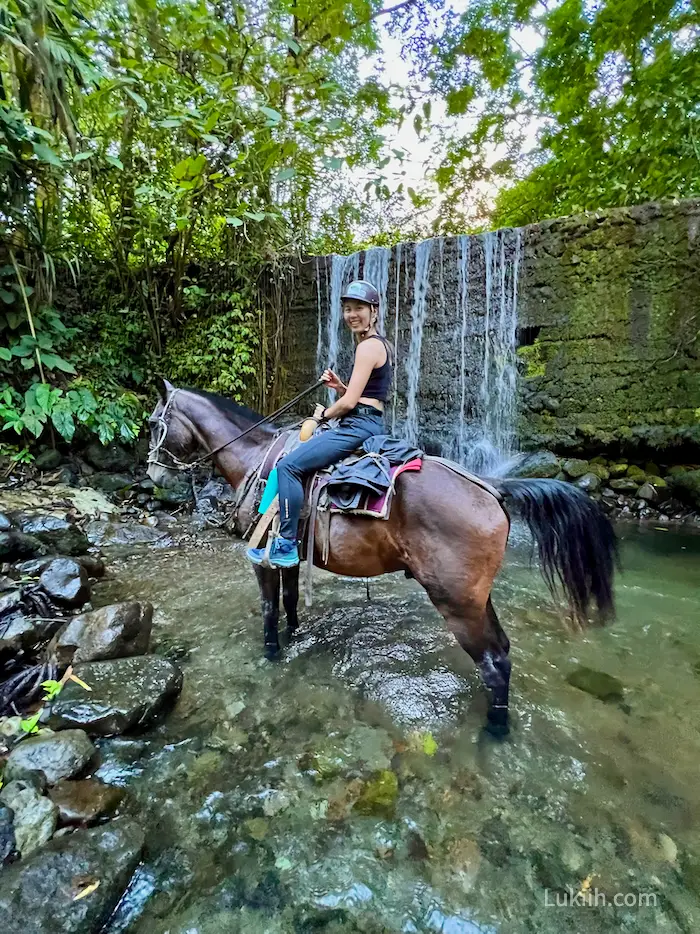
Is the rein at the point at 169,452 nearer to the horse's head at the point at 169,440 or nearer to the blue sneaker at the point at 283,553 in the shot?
the horse's head at the point at 169,440

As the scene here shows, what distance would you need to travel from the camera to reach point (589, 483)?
7.86 metres

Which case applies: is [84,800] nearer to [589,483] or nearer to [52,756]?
[52,756]

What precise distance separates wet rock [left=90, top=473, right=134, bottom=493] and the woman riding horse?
5757mm

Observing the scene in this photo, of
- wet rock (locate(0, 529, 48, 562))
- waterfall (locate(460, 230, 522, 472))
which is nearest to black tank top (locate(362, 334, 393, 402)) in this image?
wet rock (locate(0, 529, 48, 562))

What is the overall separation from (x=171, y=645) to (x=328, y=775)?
197cm

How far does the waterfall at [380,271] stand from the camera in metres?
9.39

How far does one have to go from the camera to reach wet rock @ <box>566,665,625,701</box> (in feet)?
10.8

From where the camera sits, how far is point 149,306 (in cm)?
956

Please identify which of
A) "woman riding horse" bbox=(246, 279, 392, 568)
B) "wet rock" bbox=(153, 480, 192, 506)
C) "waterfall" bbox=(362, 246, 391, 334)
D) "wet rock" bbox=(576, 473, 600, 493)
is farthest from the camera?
"waterfall" bbox=(362, 246, 391, 334)

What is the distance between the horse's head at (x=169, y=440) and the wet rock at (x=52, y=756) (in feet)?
6.94

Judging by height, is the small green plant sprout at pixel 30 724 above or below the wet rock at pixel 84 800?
above

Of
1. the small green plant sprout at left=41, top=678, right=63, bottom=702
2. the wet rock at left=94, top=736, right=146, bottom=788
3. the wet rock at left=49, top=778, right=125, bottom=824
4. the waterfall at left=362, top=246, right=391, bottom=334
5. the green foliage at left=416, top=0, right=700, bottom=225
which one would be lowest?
the wet rock at left=94, top=736, right=146, bottom=788

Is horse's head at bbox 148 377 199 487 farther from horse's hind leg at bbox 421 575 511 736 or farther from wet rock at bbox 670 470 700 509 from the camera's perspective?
wet rock at bbox 670 470 700 509

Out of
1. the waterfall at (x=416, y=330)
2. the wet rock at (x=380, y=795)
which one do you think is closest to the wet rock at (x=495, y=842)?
the wet rock at (x=380, y=795)
